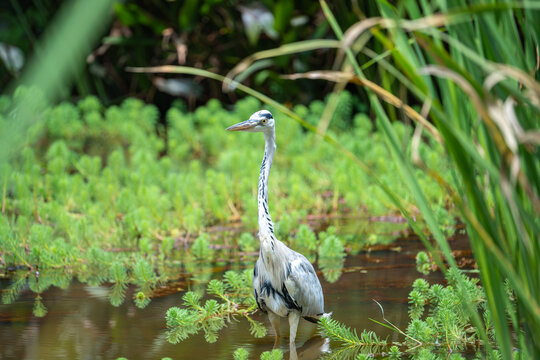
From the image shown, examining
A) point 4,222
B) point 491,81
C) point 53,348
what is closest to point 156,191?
point 4,222

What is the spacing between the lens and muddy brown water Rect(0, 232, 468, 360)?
3.73 metres

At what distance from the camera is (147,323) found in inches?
163

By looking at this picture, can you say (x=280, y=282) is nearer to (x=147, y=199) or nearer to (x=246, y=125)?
(x=246, y=125)

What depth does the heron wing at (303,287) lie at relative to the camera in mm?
3850

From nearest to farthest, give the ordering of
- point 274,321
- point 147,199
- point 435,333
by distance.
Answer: point 435,333 < point 274,321 < point 147,199

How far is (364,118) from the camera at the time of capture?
29.9 feet

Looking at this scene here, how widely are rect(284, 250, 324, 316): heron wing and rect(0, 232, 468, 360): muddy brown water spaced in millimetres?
221

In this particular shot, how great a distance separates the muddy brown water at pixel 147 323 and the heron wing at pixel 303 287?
22cm

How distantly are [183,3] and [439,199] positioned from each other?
5498 mm

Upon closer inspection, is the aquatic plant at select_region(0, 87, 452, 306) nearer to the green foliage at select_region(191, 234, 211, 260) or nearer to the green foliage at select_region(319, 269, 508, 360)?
the green foliage at select_region(191, 234, 211, 260)

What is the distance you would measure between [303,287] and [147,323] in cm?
98

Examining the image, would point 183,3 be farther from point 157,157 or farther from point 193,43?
point 157,157

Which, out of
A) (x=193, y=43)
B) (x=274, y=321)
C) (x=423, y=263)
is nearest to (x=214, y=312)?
(x=274, y=321)

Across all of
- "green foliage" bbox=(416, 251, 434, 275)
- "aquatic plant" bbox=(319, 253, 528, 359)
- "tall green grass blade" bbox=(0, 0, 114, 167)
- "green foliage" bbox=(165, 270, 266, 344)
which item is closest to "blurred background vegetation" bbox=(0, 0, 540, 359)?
"tall green grass blade" bbox=(0, 0, 114, 167)
